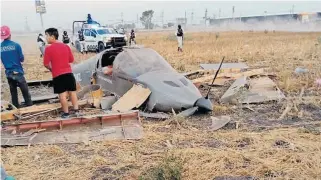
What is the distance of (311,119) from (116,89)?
4.09 meters

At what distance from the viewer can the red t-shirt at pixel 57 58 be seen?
736cm

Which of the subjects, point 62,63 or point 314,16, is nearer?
point 62,63

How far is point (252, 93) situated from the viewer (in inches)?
364

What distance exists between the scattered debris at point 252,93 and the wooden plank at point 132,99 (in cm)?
197

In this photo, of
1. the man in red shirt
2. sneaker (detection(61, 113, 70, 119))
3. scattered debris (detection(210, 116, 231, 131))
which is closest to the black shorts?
the man in red shirt

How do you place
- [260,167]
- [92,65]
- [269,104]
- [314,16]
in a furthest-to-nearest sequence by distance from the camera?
[314,16]
[92,65]
[269,104]
[260,167]

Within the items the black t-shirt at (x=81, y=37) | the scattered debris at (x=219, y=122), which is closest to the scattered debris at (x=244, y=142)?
the scattered debris at (x=219, y=122)

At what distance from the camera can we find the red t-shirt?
7.36 metres

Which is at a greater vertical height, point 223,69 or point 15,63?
point 15,63

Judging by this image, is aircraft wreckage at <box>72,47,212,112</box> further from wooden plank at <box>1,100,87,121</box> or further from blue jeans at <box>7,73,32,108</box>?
blue jeans at <box>7,73,32,108</box>

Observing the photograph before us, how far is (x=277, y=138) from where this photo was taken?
6.12 m

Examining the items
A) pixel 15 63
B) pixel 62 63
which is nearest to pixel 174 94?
pixel 62 63

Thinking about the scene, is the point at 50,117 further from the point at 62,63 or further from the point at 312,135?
the point at 312,135

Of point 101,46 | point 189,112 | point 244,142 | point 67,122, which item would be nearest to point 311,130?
point 244,142
